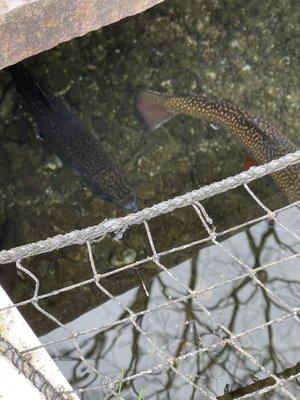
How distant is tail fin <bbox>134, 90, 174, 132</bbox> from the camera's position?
16.8 feet

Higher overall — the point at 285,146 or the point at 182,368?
the point at 285,146

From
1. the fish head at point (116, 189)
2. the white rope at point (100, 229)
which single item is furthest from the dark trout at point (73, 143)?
the white rope at point (100, 229)

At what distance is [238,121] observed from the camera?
4883 mm

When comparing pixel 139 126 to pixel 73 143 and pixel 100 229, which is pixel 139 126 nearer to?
pixel 73 143

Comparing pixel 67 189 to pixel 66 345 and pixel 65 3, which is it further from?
pixel 65 3

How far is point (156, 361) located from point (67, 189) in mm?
1443

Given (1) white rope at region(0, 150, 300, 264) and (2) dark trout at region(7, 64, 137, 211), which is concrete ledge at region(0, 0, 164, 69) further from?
(1) white rope at region(0, 150, 300, 264)

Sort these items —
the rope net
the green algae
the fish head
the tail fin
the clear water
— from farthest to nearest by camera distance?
1. the tail fin
2. the green algae
3. the fish head
4. the clear water
5. the rope net

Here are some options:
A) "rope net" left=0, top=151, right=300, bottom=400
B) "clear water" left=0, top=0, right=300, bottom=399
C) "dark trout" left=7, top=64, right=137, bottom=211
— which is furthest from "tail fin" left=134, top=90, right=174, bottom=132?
"rope net" left=0, top=151, right=300, bottom=400

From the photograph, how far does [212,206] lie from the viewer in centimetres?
501

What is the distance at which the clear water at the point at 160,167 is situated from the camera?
4328 millimetres

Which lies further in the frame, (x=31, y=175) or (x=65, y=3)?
(x=31, y=175)

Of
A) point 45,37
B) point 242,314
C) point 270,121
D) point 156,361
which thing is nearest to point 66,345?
point 156,361

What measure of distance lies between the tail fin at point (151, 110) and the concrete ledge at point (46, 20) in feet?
3.62
